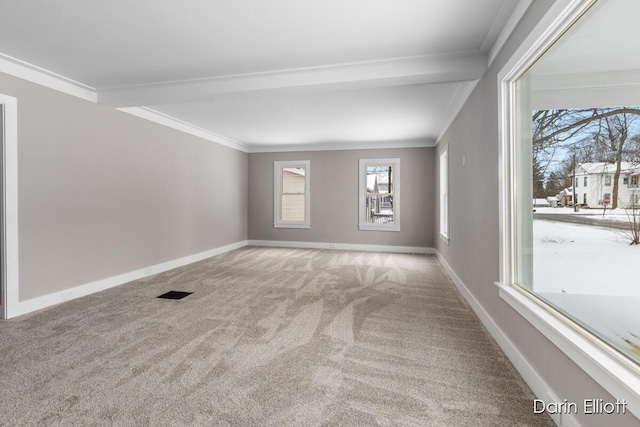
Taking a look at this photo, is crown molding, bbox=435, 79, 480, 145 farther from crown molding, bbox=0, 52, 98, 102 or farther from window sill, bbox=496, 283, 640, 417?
crown molding, bbox=0, 52, 98, 102

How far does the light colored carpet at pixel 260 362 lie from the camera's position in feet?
5.42

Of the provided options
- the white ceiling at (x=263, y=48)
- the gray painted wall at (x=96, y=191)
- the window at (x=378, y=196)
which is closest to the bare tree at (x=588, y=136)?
the white ceiling at (x=263, y=48)

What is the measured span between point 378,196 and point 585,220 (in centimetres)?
566

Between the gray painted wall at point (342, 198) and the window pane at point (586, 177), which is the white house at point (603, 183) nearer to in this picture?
the window pane at point (586, 177)

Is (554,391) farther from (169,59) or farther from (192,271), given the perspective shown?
(192,271)

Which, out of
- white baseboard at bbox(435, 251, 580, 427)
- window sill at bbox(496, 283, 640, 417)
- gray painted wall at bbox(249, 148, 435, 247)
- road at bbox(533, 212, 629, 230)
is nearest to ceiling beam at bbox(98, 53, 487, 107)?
road at bbox(533, 212, 629, 230)

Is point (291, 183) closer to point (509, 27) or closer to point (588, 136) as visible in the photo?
point (509, 27)

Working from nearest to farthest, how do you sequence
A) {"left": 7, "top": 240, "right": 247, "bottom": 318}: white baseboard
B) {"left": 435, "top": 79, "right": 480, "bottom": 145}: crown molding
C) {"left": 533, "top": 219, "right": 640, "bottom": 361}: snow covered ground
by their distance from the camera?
{"left": 533, "top": 219, "right": 640, "bottom": 361}: snow covered ground → {"left": 7, "top": 240, "right": 247, "bottom": 318}: white baseboard → {"left": 435, "top": 79, "right": 480, "bottom": 145}: crown molding

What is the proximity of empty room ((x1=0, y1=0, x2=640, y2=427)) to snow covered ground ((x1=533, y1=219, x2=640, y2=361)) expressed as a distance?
12mm

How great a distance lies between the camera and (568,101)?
5.35 feet

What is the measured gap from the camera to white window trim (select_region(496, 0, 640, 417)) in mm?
1181

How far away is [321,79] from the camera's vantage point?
3107 millimetres

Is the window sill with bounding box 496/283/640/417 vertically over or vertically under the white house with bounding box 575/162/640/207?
under

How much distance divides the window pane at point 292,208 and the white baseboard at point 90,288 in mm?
2466
